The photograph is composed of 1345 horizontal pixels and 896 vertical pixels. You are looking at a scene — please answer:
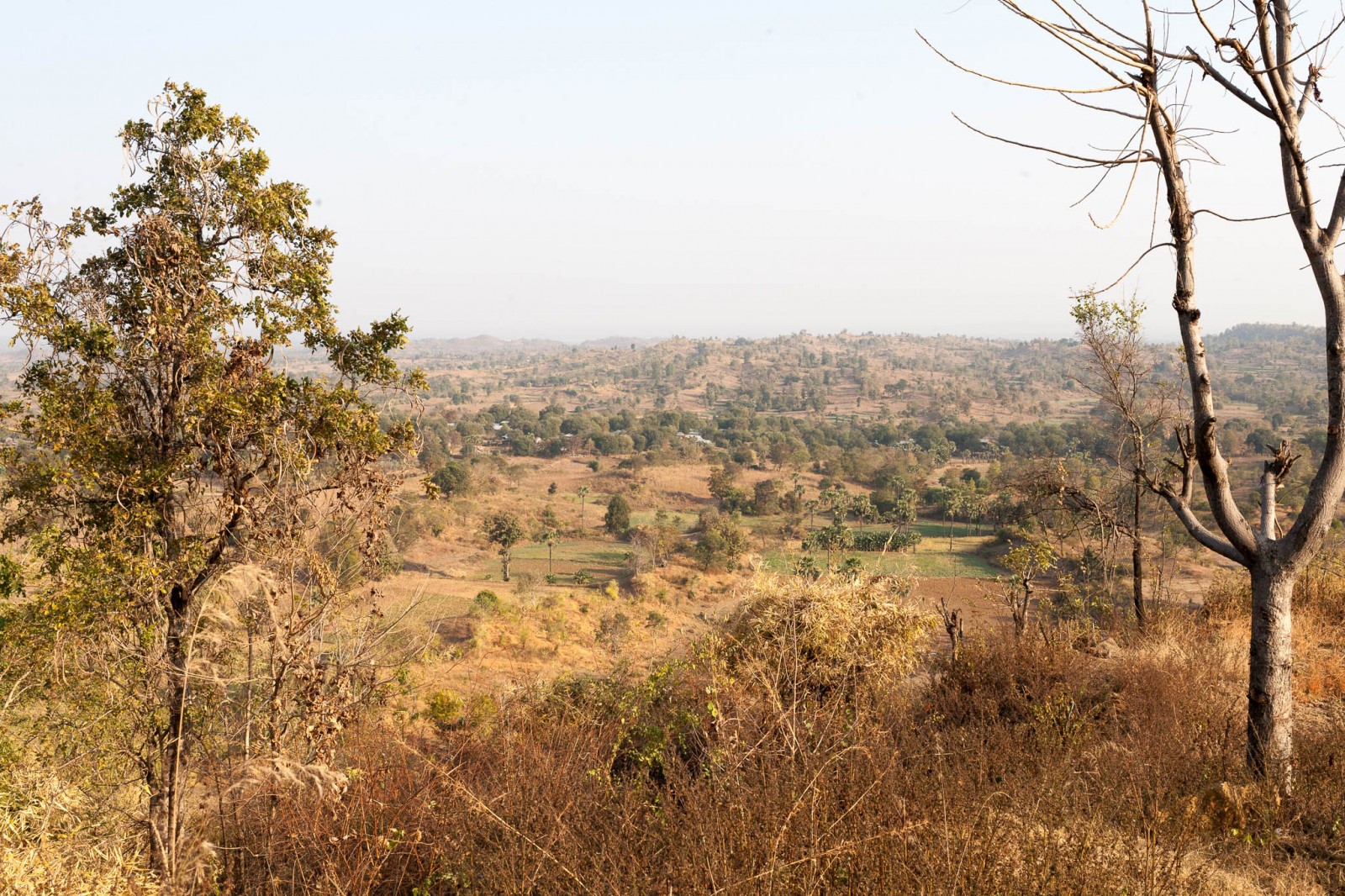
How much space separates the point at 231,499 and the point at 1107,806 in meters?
5.76

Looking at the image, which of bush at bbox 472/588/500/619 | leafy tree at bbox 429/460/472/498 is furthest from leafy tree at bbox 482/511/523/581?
bush at bbox 472/588/500/619

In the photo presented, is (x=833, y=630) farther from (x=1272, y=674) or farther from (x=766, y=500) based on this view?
(x=766, y=500)

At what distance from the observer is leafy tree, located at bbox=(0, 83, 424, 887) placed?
5262 millimetres

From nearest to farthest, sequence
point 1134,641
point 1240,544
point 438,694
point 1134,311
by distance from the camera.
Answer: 1. point 1240,544
2. point 1134,641
3. point 1134,311
4. point 438,694

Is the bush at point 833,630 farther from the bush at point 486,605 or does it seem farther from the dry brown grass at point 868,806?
the bush at point 486,605

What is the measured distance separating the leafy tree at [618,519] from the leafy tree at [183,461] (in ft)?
142

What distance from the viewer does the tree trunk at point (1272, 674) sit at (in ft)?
13.3

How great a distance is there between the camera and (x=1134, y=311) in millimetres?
9930

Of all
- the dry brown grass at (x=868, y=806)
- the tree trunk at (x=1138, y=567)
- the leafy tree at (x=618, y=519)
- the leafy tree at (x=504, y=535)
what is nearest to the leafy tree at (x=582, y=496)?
the leafy tree at (x=618, y=519)

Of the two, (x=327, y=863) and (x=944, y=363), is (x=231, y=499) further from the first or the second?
(x=944, y=363)

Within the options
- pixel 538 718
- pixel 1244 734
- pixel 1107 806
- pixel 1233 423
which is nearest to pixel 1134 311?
pixel 1244 734

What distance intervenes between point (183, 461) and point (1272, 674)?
7.00 meters

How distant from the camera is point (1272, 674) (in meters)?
4.11

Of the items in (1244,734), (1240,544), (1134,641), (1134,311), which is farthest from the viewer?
(1134,311)
